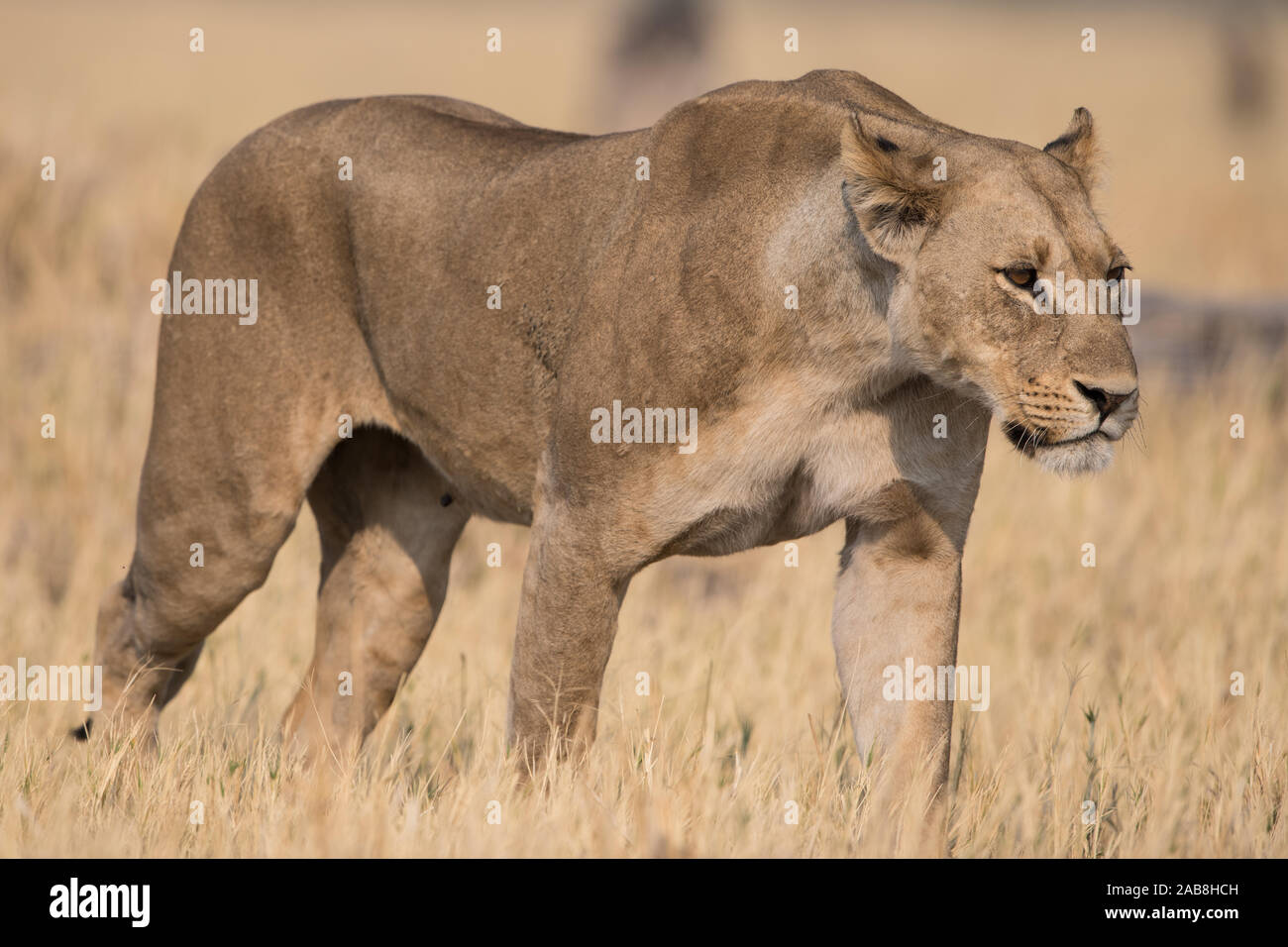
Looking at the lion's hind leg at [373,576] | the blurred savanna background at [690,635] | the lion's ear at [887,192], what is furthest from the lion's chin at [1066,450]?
the lion's hind leg at [373,576]

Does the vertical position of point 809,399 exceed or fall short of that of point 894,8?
it falls short

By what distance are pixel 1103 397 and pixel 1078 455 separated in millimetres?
161

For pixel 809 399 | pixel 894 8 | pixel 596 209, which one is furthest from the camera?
pixel 894 8

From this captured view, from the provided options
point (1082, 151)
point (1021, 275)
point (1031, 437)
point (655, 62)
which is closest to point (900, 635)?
point (1031, 437)

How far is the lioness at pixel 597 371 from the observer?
379 cm

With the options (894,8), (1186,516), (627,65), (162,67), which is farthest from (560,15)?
(1186,516)

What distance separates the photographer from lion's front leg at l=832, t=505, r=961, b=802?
4285mm

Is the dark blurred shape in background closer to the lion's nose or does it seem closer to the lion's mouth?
the lion's mouth

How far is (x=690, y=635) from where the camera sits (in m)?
6.95

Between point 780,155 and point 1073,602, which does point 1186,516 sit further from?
point 780,155

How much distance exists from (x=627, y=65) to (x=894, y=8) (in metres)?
53.7

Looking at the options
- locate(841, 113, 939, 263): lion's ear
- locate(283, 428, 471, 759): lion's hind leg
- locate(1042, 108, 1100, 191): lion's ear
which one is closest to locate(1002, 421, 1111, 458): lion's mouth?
locate(841, 113, 939, 263): lion's ear

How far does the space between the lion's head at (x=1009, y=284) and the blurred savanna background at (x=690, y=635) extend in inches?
14.2
